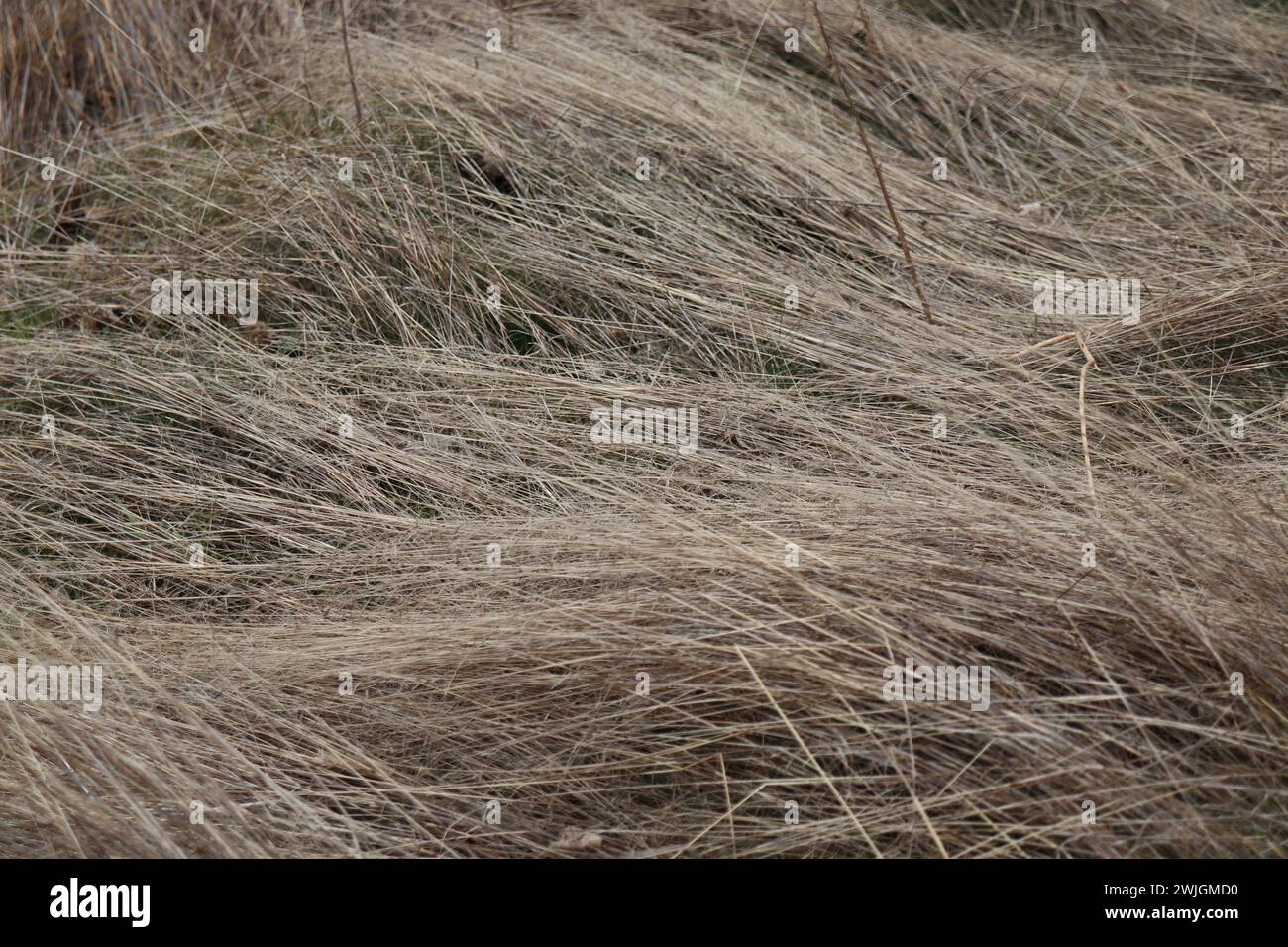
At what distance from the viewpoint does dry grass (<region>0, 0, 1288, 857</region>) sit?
77.7 inches

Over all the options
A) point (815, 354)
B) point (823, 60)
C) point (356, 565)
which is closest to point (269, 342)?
point (356, 565)

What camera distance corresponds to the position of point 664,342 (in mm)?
3191

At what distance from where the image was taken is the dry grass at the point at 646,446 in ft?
6.48

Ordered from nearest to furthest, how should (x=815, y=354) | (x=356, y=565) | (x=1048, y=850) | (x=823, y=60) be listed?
(x=1048, y=850) < (x=356, y=565) < (x=815, y=354) < (x=823, y=60)

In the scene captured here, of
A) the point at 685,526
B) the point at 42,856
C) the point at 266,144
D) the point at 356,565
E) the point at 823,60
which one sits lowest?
the point at 42,856

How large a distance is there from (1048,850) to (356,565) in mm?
1469

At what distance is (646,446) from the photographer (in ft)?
9.15

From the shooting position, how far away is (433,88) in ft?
12.6

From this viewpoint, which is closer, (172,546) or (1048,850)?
(1048,850)

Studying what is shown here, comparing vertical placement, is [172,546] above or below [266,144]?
below

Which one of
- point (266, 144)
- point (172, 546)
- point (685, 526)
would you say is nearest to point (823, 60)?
point (266, 144)

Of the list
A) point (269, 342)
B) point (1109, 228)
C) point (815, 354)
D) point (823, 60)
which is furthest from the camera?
point (823, 60)

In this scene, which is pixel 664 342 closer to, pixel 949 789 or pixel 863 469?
pixel 863 469

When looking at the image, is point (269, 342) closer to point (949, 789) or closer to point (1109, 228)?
point (949, 789)
